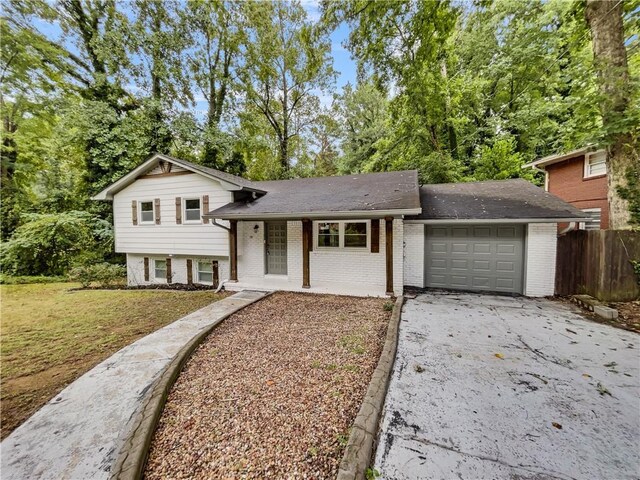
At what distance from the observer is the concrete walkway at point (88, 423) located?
7.36 ft

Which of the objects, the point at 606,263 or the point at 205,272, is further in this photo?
the point at 205,272

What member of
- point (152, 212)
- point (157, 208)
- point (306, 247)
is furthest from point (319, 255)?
point (152, 212)

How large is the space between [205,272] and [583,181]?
15.9m

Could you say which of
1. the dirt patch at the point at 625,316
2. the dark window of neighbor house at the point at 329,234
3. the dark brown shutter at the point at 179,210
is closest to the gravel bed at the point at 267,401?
the dark window of neighbor house at the point at 329,234

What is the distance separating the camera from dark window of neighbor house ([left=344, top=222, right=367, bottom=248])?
795cm

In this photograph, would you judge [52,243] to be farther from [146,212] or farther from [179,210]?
[179,210]

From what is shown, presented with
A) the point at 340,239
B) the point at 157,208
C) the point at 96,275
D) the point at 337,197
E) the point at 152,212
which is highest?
the point at 337,197

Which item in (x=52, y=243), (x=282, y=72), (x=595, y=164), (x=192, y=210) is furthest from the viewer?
(x=282, y=72)

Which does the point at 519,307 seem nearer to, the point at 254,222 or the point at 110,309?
the point at 254,222

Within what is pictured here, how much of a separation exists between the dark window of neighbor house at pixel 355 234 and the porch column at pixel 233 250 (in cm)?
372

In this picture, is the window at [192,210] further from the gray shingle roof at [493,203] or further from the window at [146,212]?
the gray shingle roof at [493,203]

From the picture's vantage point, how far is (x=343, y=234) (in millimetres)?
8094

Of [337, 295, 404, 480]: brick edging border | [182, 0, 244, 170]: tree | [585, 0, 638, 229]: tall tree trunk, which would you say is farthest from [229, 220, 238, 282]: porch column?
[585, 0, 638, 229]: tall tree trunk

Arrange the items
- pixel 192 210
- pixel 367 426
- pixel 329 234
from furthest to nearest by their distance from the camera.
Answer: pixel 192 210 < pixel 329 234 < pixel 367 426
